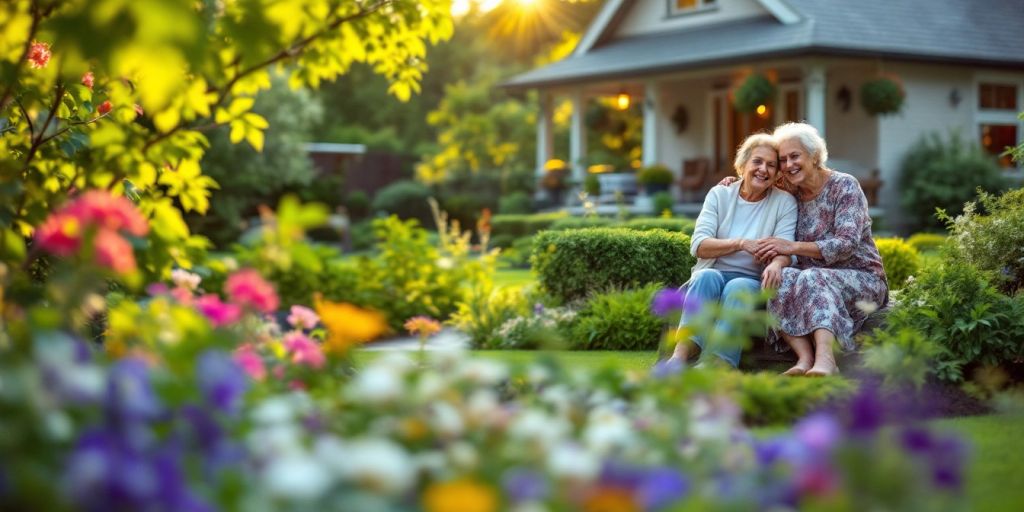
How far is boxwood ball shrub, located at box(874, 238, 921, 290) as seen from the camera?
10.4m

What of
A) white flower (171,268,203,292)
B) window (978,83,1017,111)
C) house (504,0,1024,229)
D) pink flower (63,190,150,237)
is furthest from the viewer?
window (978,83,1017,111)

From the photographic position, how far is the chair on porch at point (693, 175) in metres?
20.9

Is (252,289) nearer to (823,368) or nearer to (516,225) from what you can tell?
(823,368)

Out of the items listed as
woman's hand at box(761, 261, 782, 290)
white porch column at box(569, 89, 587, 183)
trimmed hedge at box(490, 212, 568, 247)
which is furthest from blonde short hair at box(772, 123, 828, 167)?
white porch column at box(569, 89, 587, 183)

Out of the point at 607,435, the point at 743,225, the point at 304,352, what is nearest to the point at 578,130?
the point at 743,225

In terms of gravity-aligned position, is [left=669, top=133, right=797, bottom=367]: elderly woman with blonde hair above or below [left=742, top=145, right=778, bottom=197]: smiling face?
below

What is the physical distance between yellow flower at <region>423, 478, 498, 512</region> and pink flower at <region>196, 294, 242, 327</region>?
49.2 inches

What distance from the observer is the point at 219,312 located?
334 centimetres

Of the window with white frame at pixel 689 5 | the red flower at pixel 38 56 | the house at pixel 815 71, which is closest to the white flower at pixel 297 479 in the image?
the red flower at pixel 38 56

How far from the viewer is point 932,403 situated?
5391mm

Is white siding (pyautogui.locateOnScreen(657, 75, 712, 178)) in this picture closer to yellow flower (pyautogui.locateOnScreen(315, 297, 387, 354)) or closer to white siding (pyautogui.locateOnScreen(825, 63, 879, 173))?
white siding (pyautogui.locateOnScreen(825, 63, 879, 173))

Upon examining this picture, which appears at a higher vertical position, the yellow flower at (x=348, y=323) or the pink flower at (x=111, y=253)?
the pink flower at (x=111, y=253)

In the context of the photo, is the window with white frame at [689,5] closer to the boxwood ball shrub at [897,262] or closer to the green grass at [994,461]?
the boxwood ball shrub at [897,262]

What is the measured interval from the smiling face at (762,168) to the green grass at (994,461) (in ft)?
6.00
